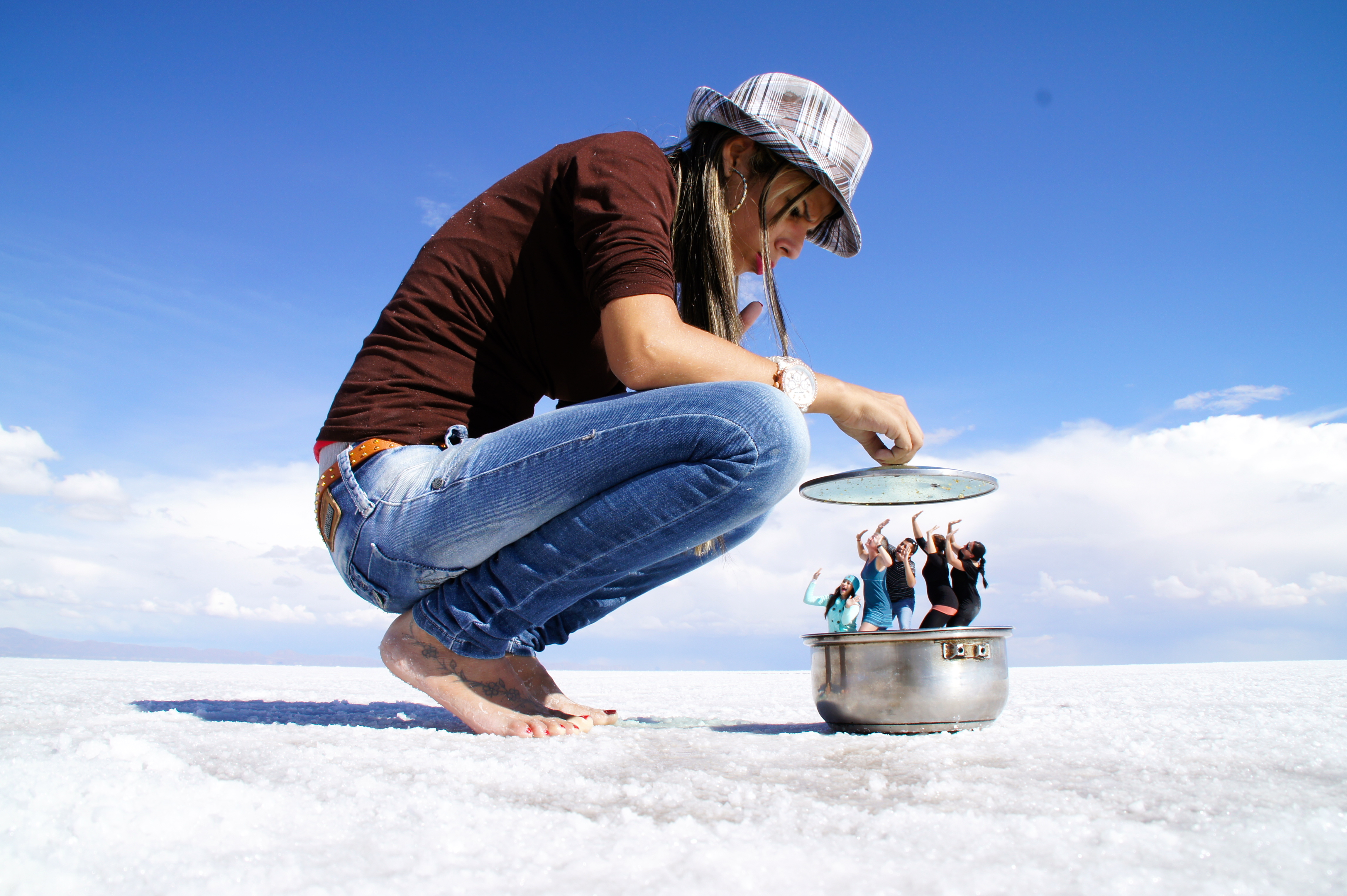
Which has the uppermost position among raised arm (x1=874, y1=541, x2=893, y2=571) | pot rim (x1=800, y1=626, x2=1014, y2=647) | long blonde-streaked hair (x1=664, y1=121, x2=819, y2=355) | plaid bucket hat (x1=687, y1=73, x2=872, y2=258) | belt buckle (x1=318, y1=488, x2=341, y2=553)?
plaid bucket hat (x1=687, y1=73, x2=872, y2=258)

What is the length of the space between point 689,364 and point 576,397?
48cm

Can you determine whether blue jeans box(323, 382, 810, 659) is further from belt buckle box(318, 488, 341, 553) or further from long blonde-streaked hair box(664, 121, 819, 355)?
long blonde-streaked hair box(664, 121, 819, 355)

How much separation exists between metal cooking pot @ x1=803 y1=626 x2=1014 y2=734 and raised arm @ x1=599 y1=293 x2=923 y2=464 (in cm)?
45

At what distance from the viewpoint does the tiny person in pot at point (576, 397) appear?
1.42m

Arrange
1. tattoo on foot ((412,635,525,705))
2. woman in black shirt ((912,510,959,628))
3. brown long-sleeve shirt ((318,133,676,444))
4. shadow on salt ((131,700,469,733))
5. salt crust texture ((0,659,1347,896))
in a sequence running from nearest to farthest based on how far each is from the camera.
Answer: salt crust texture ((0,659,1347,896)), brown long-sleeve shirt ((318,133,676,444)), tattoo on foot ((412,635,525,705)), shadow on salt ((131,700,469,733)), woman in black shirt ((912,510,959,628))

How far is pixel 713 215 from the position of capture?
1700 millimetres

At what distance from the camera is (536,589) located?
155 centimetres

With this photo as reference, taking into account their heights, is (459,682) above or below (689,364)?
below

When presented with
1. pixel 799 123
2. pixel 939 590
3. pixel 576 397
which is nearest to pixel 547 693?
pixel 576 397

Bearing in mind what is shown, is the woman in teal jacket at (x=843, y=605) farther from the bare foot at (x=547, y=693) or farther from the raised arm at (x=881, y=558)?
the bare foot at (x=547, y=693)

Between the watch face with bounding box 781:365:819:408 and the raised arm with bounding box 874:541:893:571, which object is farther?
the raised arm with bounding box 874:541:893:571

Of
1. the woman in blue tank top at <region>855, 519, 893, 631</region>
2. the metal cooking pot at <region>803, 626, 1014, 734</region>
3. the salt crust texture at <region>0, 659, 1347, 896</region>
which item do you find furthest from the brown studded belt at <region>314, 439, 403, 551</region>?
the woman in blue tank top at <region>855, 519, 893, 631</region>

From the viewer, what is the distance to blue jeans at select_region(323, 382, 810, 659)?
4.63 feet

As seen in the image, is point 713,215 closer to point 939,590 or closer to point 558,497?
point 558,497
